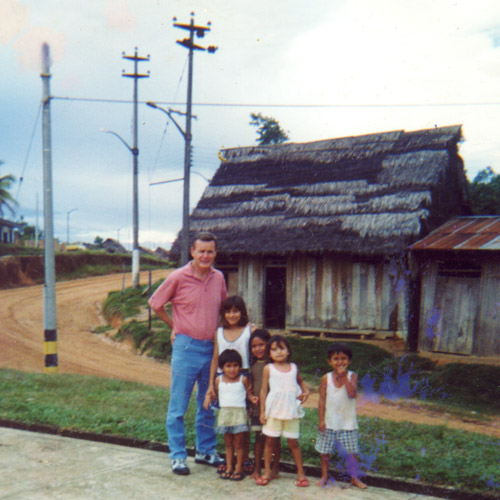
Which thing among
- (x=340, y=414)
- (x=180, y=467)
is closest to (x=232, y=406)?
(x=180, y=467)

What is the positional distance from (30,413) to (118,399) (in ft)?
3.82

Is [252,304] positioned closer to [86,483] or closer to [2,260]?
[86,483]

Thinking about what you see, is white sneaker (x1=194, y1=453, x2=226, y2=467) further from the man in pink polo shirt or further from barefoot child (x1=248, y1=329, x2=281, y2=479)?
barefoot child (x1=248, y1=329, x2=281, y2=479)

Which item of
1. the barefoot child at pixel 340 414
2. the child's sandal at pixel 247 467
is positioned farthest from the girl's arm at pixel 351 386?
the child's sandal at pixel 247 467

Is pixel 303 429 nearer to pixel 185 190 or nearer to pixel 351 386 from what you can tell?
pixel 351 386

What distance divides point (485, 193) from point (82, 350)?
14.4 metres

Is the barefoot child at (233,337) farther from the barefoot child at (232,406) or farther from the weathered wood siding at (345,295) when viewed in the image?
the weathered wood siding at (345,295)

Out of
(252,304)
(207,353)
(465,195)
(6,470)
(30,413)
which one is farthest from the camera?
(465,195)

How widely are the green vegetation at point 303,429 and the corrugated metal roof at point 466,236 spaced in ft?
20.8

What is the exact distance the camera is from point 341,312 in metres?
14.1

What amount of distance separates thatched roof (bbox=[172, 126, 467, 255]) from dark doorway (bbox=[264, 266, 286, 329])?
1476mm

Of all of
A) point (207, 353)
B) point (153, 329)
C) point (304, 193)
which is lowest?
point (153, 329)

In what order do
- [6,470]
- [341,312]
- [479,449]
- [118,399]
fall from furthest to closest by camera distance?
[341,312] → [118,399] → [479,449] → [6,470]

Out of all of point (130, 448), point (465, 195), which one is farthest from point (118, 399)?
point (465, 195)
